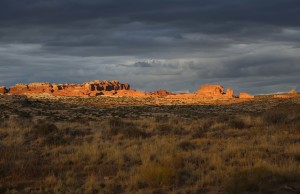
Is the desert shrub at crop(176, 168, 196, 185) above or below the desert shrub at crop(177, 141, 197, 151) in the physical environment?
below

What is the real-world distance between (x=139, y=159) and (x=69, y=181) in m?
3.77

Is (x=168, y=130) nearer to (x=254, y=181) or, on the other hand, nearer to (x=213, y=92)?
(x=254, y=181)

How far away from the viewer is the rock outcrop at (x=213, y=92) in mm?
146913

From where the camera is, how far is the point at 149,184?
36.3 ft

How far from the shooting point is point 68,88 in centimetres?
18288

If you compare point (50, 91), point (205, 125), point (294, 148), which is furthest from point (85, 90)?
point (294, 148)

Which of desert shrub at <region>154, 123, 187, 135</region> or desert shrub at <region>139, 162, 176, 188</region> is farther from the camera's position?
desert shrub at <region>154, 123, 187, 135</region>

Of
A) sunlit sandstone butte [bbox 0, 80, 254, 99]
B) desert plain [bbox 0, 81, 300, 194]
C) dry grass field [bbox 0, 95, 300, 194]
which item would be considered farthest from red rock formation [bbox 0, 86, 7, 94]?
dry grass field [bbox 0, 95, 300, 194]

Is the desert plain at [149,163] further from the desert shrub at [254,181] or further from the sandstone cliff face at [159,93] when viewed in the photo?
the sandstone cliff face at [159,93]

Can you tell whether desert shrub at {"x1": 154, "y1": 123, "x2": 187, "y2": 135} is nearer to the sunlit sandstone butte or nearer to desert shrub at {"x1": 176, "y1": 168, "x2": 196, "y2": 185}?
desert shrub at {"x1": 176, "y1": 168, "x2": 196, "y2": 185}

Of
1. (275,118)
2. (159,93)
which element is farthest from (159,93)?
A: (275,118)

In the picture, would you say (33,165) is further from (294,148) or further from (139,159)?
(294,148)

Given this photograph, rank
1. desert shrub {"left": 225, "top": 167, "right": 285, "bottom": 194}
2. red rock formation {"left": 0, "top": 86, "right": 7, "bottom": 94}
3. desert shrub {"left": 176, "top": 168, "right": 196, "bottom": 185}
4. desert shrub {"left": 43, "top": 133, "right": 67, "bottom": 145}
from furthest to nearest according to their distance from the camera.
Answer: red rock formation {"left": 0, "top": 86, "right": 7, "bottom": 94} < desert shrub {"left": 43, "top": 133, "right": 67, "bottom": 145} < desert shrub {"left": 176, "top": 168, "right": 196, "bottom": 185} < desert shrub {"left": 225, "top": 167, "right": 285, "bottom": 194}

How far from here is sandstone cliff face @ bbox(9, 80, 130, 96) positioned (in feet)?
553
